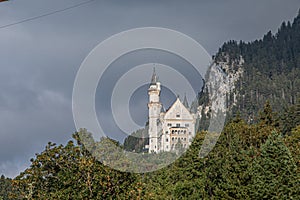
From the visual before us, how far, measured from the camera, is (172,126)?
85.8 metres

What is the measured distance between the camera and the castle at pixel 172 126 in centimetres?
7812

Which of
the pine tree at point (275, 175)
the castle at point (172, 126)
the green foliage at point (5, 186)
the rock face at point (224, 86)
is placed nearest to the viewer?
the pine tree at point (275, 175)

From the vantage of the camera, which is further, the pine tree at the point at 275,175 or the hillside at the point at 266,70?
the hillside at the point at 266,70

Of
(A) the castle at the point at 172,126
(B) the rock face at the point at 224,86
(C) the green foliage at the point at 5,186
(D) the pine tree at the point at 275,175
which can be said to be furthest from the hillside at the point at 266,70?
(D) the pine tree at the point at 275,175

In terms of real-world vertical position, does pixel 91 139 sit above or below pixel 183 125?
below

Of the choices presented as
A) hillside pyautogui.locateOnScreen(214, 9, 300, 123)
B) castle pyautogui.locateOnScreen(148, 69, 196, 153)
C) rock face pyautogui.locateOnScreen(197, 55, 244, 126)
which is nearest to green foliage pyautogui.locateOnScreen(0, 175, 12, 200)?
castle pyautogui.locateOnScreen(148, 69, 196, 153)

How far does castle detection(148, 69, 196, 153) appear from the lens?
256ft

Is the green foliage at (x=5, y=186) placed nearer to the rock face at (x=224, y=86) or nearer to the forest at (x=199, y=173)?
the forest at (x=199, y=173)

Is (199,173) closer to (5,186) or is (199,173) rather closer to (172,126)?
(5,186)

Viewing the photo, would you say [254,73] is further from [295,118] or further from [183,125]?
[295,118]

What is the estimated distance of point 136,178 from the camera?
23391mm

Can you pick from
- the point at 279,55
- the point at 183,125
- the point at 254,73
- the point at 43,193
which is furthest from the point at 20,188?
the point at 279,55

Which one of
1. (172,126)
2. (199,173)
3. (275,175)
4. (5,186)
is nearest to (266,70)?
(172,126)

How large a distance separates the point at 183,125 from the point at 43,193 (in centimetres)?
5953
